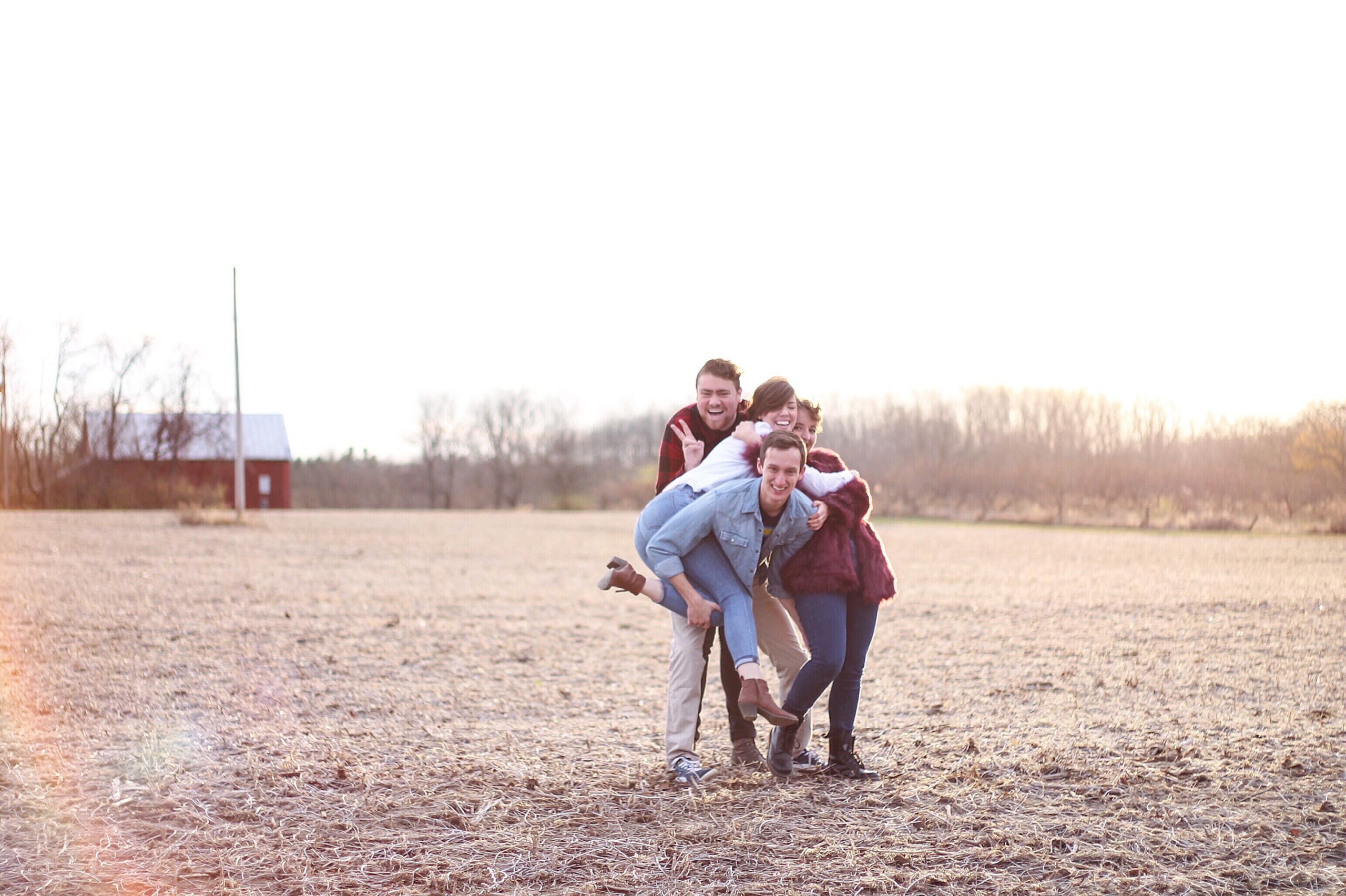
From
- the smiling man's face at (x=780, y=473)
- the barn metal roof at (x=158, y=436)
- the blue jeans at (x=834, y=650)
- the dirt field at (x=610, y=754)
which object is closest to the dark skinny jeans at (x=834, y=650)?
the blue jeans at (x=834, y=650)

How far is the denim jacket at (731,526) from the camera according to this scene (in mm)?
4473

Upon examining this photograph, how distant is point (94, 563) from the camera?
16734 mm

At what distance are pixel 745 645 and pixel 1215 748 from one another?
2.54 metres

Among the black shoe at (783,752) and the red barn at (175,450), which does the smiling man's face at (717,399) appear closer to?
the black shoe at (783,752)

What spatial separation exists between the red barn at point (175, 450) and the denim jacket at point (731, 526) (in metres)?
48.4

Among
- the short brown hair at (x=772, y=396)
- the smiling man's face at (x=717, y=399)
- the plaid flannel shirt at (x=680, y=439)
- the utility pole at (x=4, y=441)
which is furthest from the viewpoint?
the utility pole at (x=4, y=441)

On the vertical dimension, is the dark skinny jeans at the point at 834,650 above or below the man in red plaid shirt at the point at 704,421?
below

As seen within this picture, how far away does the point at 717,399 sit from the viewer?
474 centimetres

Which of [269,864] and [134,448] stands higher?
[134,448]

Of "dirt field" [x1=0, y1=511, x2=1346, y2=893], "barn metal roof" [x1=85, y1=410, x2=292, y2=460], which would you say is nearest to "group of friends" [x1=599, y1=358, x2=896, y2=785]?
"dirt field" [x1=0, y1=511, x2=1346, y2=893]

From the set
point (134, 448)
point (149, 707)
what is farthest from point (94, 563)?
point (134, 448)

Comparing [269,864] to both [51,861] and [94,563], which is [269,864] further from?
[94,563]

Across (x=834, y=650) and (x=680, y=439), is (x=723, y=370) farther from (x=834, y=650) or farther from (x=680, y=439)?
(x=834, y=650)

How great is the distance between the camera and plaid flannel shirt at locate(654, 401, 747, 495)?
16.1 ft
